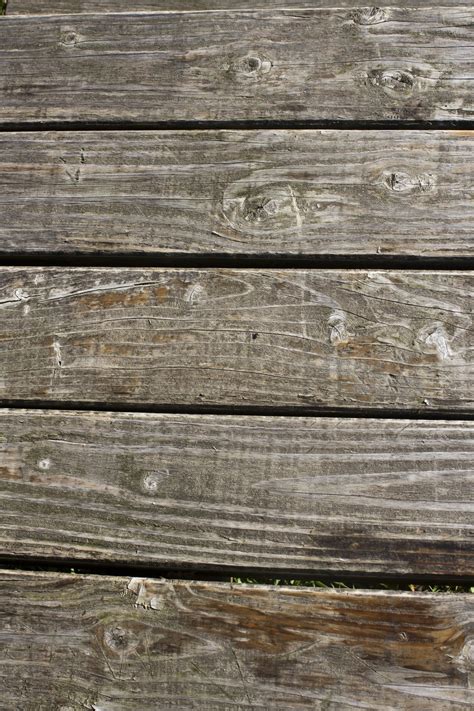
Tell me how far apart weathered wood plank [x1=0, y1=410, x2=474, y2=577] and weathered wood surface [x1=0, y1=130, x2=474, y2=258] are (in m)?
0.37

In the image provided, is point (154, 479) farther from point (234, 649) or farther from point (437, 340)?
point (437, 340)

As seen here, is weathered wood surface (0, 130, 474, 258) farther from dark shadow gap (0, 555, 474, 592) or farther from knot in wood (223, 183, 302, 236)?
dark shadow gap (0, 555, 474, 592)

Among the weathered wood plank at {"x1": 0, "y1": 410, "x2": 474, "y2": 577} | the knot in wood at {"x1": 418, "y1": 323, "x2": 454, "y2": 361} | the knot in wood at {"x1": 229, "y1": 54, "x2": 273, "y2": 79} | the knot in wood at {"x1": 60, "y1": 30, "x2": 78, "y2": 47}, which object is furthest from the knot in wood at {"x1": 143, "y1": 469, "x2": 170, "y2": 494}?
the knot in wood at {"x1": 60, "y1": 30, "x2": 78, "y2": 47}

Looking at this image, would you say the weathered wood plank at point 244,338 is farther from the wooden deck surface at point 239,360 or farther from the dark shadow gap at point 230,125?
the dark shadow gap at point 230,125

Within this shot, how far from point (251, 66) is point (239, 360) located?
71 cm

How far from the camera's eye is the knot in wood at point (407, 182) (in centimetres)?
155

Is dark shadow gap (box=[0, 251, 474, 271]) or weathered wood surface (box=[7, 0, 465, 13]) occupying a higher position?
weathered wood surface (box=[7, 0, 465, 13])

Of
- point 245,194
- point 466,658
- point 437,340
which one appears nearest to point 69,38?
point 245,194

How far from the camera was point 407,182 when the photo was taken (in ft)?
5.11

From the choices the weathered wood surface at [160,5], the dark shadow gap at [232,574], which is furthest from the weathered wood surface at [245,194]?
the dark shadow gap at [232,574]

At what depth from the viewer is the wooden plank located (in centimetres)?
130

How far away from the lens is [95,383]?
1490 millimetres

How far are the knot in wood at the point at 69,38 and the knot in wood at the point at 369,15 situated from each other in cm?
65

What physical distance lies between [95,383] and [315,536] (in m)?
0.52
